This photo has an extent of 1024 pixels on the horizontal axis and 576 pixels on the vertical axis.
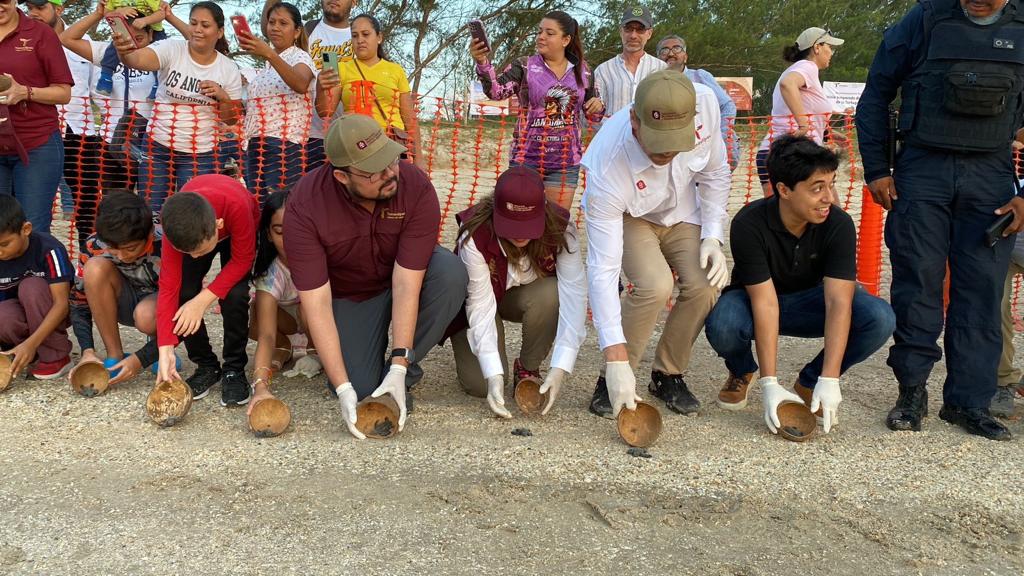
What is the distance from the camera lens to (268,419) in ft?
11.4

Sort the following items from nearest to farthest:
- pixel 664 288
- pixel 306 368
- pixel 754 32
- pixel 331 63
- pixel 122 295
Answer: pixel 664 288, pixel 122 295, pixel 306 368, pixel 331 63, pixel 754 32

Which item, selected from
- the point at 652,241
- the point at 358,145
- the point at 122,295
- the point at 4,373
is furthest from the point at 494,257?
the point at 4,373

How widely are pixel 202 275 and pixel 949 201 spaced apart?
316 centimetres

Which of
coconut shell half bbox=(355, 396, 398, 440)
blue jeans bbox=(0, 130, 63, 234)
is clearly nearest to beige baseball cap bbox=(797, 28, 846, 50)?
coconut shell half bbox=(355, 396, 398, 440)

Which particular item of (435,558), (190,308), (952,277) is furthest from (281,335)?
(952,277)

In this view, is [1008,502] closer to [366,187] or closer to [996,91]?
[996,91]

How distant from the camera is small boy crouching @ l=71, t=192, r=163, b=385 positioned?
388cm

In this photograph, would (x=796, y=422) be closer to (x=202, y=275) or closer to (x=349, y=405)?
(x=349, y=405)

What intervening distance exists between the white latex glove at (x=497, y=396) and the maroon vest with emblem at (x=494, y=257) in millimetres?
345

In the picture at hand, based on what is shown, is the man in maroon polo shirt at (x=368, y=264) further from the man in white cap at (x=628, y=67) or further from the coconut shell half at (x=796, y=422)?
the man in white cap at (x=628, y=67)

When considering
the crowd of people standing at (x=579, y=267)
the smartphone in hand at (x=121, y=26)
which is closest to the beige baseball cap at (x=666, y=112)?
the crowd of people standing at (x=579, y=267)

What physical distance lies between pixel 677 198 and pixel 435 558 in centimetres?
193

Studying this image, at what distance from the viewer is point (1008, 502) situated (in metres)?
2.95

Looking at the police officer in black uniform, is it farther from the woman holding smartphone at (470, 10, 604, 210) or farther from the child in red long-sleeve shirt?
the child in red long-sleeve shirt
